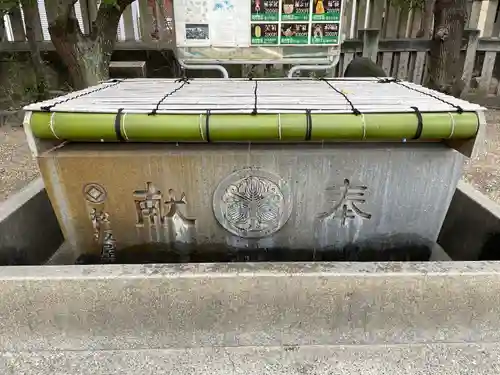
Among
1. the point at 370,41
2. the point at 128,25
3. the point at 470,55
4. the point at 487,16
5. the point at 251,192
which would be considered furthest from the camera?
the point at 487,16

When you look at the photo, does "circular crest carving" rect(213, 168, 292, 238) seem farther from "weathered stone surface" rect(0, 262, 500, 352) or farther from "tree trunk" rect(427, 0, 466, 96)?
"tree trunk" rect(427, 0, 466, 96)

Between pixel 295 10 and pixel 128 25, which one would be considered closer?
pixel 295 10

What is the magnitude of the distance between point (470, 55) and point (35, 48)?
22.9 feet

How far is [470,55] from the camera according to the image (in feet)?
22.1

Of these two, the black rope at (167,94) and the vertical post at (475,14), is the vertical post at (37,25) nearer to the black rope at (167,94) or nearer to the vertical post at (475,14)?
the black rope at (167,94)

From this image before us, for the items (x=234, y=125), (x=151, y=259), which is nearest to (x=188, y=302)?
(x=151, y=259)

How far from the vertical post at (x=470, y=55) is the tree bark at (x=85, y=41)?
543cm

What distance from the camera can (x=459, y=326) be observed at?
1729 mm

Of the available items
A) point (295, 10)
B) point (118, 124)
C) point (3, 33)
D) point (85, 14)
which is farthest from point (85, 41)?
point (118, 124)

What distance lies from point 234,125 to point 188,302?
2.49ft

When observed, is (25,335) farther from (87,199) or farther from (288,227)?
(288,227)

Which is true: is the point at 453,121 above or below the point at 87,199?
above

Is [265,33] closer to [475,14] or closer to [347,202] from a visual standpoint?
[347,202]

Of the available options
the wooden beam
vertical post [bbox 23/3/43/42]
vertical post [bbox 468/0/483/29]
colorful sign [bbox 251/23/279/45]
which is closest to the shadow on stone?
colorful sign [bbox 251/23/279/45]
